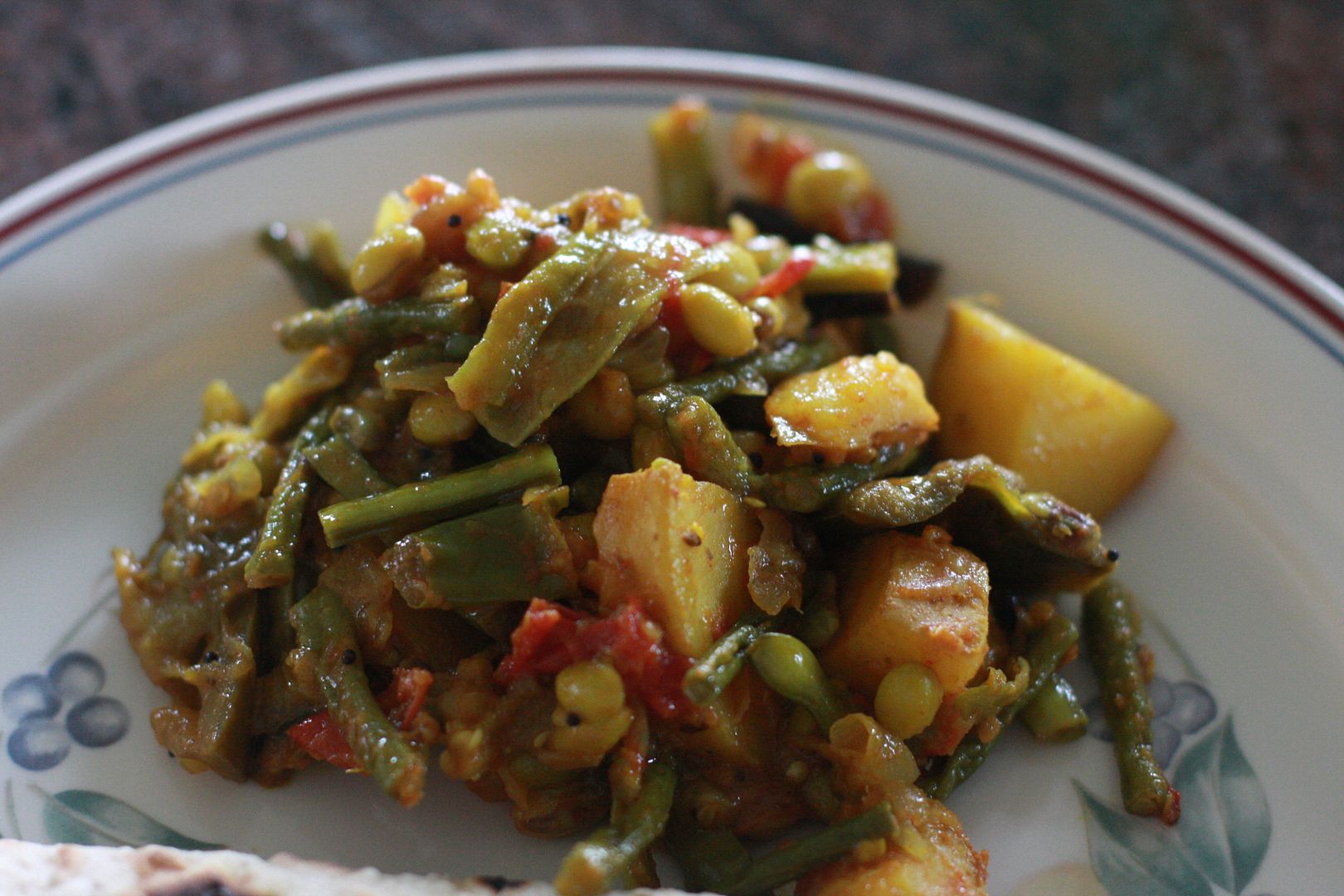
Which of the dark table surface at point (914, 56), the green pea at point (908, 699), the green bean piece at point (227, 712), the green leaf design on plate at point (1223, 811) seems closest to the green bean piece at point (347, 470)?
the green bean piece at point (227, 712)

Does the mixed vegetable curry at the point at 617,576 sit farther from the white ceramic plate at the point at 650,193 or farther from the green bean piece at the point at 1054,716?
the white ceramic plate at the point at 650,193

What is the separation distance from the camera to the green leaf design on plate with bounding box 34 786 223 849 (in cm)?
295

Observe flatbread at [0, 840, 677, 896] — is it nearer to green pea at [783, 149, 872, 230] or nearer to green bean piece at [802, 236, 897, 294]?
green bean piece at [802, 236, 897, 294]

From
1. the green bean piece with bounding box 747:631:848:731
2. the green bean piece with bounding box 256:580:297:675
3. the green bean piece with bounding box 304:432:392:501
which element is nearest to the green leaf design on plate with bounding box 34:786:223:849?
the green bean piece with bounding box 256:580:297:675

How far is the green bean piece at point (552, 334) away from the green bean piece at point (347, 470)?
0.35 metres

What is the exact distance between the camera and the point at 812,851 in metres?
2.78

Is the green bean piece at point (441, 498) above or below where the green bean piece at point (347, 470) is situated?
above

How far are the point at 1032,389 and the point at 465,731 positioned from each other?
211cm

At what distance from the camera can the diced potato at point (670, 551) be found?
279 centimetres

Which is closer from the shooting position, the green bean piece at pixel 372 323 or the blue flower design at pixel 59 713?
the blue flower design at pixel 59 713

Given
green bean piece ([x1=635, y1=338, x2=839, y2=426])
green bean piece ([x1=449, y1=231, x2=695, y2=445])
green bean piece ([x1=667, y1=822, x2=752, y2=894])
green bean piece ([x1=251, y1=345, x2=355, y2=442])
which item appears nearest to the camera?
green bean piece ([x1=667, y1=822, x2=752, y2=894])

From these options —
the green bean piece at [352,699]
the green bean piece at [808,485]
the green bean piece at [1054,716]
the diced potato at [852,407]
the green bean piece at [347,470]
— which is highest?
the diced potato at [852,407]

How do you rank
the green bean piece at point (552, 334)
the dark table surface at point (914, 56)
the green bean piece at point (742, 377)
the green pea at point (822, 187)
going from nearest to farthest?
the green bean piece at point (552, 334) < the green bean piece at point (742, 377) < the green pea at point (822, 187) < the dark table surface at point (914, 56)

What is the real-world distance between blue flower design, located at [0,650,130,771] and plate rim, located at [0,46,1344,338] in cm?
155
